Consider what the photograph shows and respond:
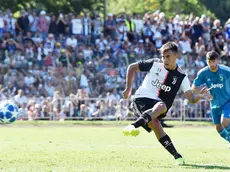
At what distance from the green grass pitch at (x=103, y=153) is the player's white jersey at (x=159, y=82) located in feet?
3.63

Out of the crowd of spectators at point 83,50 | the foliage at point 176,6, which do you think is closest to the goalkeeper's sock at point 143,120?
the crowd of spectators at point 83,50

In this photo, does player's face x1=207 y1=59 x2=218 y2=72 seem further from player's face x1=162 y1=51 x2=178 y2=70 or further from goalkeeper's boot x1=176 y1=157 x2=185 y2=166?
goalkeeper's boot x1=176 y1=157 x2=185 y2=166

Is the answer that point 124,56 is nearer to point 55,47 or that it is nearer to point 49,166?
point 55,47

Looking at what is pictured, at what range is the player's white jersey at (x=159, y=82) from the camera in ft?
37.1

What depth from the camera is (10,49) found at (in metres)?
29.5

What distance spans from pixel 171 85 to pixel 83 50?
1963cm

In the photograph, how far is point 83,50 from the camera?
101ft

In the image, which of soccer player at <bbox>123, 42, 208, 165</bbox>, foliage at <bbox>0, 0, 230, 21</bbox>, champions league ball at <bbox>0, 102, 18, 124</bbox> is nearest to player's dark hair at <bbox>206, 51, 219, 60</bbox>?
soccer player at <bbox>123, 42, 208, 165</bbox>

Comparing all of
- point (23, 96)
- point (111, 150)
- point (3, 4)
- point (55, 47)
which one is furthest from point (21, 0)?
point (111, 150)

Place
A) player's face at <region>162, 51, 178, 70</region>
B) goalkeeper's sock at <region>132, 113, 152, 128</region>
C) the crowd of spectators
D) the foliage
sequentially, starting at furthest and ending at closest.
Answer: the foliage → the crowd of spectators → player's face at <region>162, 51, 178, 70</region> → goalkeeper's sock at <region>132, 113, 152, 128</region>

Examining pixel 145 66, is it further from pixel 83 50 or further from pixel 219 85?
pixel 83 50

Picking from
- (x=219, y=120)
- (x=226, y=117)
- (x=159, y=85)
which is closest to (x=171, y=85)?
Answer: (x=159, y=85)

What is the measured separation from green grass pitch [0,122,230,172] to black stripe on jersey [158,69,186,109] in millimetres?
1055

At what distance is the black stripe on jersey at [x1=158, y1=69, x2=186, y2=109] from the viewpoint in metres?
11.3
